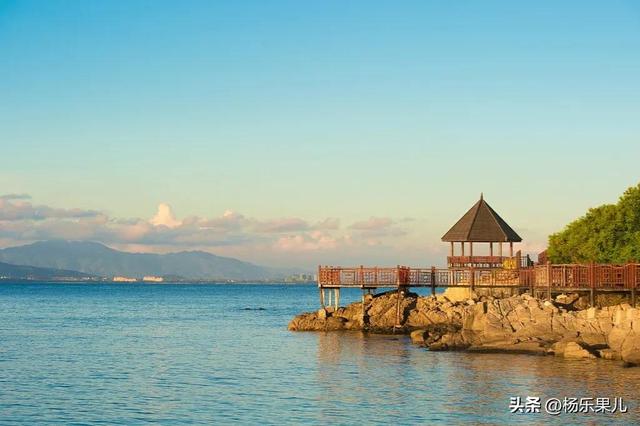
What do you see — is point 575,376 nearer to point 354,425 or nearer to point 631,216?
point 354,425

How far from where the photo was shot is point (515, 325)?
43.2 metres

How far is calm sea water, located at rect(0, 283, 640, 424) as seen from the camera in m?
26.4

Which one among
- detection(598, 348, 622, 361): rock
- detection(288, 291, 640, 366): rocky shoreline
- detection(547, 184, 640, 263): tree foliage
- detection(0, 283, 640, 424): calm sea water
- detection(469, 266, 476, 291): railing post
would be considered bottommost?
detection(0, 283, 640, 424): calm sea water

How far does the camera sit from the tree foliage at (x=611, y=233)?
52.0 meters

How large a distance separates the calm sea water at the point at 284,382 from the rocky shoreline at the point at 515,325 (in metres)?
1.39

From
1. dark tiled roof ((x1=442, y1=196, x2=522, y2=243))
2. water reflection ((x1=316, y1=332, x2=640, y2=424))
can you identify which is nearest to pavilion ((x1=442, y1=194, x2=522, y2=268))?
dark tiled roof ((x1=442, y1=196, x2=522, y2=243))

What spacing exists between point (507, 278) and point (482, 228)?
5916 millimetres

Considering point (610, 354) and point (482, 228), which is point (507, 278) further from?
point (610, 354)

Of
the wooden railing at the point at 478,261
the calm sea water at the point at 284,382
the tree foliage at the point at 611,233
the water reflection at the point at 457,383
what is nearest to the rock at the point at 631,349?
the water reflection at the point at 457,383

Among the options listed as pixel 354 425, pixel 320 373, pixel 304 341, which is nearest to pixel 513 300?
pixel 304 341

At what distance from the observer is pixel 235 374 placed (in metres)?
35.2

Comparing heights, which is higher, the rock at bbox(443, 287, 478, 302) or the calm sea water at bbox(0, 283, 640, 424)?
the rock at bbox(443, 287, 478, 302)

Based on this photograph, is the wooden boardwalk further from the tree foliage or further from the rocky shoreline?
the tree foliage

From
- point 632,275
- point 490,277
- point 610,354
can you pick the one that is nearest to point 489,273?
point 490,277
